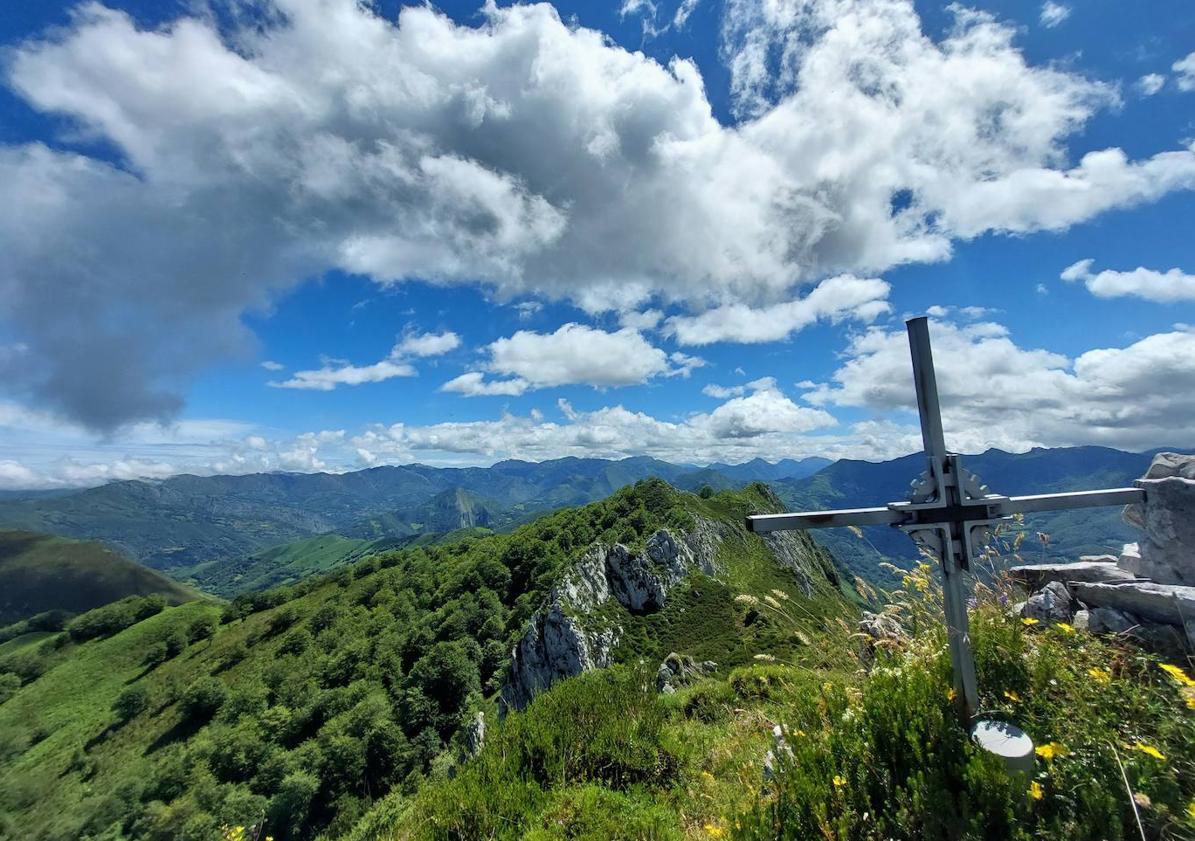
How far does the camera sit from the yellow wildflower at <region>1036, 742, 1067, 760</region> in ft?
10.6

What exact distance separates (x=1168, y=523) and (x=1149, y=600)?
3.29ft

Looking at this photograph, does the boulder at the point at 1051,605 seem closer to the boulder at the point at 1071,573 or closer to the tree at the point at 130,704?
the boulder at the point at 1071,573

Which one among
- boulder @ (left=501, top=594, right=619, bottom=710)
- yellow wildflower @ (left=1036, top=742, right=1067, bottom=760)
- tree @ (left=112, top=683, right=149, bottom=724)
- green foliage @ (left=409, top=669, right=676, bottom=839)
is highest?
yellow wildflower @ (left=1036, top=742, right=1067, bottom=760)

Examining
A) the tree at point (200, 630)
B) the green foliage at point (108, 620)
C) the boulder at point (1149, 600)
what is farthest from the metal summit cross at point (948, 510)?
the green foliage at point (108, 620)

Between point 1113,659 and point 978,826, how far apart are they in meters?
2.48

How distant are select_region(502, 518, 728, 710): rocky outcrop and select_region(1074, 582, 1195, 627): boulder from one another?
58.8 metres

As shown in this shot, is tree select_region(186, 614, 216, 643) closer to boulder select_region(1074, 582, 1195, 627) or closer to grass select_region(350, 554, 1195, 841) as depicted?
grass select_region(350, 554, 1195, 841)

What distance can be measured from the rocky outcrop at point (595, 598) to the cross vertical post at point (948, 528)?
2345 inches

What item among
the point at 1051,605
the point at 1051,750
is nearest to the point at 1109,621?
the point at 1051,605

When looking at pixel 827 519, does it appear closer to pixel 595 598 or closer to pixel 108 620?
pixel 595 598

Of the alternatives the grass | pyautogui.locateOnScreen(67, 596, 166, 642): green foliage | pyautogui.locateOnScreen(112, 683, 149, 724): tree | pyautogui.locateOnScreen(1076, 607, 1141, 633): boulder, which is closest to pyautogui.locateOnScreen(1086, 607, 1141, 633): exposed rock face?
pyautogui.locateOnScreen(1076, 607, 1141, 633): boulder

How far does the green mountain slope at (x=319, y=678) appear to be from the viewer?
58.8m

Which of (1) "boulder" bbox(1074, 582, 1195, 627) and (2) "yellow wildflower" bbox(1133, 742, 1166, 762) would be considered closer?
(2) "yellow wildflower" bbox(1133, 742, 1166, 762)

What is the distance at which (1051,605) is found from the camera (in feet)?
19.4
